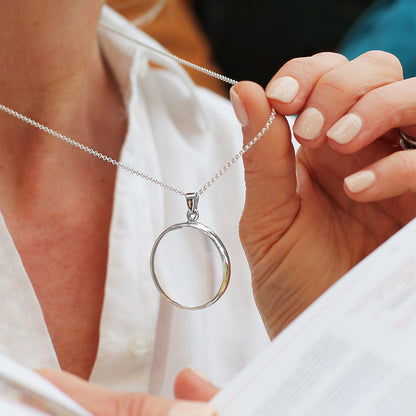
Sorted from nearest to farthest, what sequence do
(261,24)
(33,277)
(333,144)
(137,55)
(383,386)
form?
(383,386)
(333,144)
(33,277)
(137,55)
(261,24)

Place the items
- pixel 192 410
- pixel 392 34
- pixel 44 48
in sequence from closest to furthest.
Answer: pixel 192 410 → pixel 44 48 → pixel 392 34

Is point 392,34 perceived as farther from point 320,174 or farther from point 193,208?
point 193,208

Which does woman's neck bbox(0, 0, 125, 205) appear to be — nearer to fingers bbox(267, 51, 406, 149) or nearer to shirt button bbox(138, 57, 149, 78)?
shirt button bbox(138, 57, 149, 78)

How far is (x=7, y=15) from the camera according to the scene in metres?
0.54

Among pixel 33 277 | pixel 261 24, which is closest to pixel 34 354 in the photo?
pixel 33 277

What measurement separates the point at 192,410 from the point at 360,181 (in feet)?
0.83

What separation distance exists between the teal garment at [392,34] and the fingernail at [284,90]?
783mm

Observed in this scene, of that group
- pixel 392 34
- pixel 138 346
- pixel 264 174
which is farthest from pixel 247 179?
pixel 392 34

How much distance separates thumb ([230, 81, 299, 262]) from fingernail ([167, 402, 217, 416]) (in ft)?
0.79

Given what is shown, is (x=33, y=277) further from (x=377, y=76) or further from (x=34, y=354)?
(x=377, y=76)

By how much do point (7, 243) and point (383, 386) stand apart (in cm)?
39

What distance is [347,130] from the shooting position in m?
0.48

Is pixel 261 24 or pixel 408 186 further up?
pixel 408 186

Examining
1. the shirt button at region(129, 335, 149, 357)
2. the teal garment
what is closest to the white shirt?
the shirt button at region(129, 335, 149, 357)
